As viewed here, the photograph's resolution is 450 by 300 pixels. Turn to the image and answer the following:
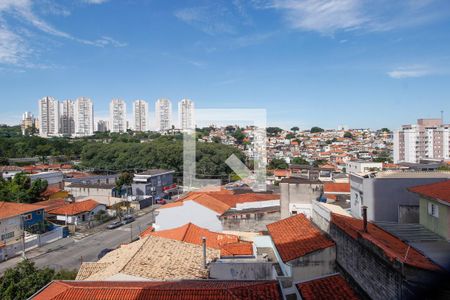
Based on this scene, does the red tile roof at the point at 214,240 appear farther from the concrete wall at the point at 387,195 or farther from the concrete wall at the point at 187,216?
the concrete wall at the point at 387,195

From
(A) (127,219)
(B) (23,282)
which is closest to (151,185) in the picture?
(A) (127,219)

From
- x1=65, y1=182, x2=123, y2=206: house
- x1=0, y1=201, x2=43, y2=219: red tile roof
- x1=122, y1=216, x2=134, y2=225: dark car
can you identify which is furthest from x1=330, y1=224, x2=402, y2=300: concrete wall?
x1=65, y1=182, x2=123, y2=206: house

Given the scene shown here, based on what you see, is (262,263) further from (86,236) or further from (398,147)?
(398,147)

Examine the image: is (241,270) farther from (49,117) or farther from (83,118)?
(49,117)

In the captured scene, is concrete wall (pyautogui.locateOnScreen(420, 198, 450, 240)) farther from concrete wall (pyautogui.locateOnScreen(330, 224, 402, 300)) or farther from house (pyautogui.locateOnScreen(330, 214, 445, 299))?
concrete wall (pyautogui.locateOnScreen(330, 224, 402, 300))

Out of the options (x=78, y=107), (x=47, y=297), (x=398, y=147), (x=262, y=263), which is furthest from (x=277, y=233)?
(x=78, y=107)

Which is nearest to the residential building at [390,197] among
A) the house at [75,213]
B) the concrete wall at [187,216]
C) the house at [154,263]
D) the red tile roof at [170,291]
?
the red tile roof at [170,291]
